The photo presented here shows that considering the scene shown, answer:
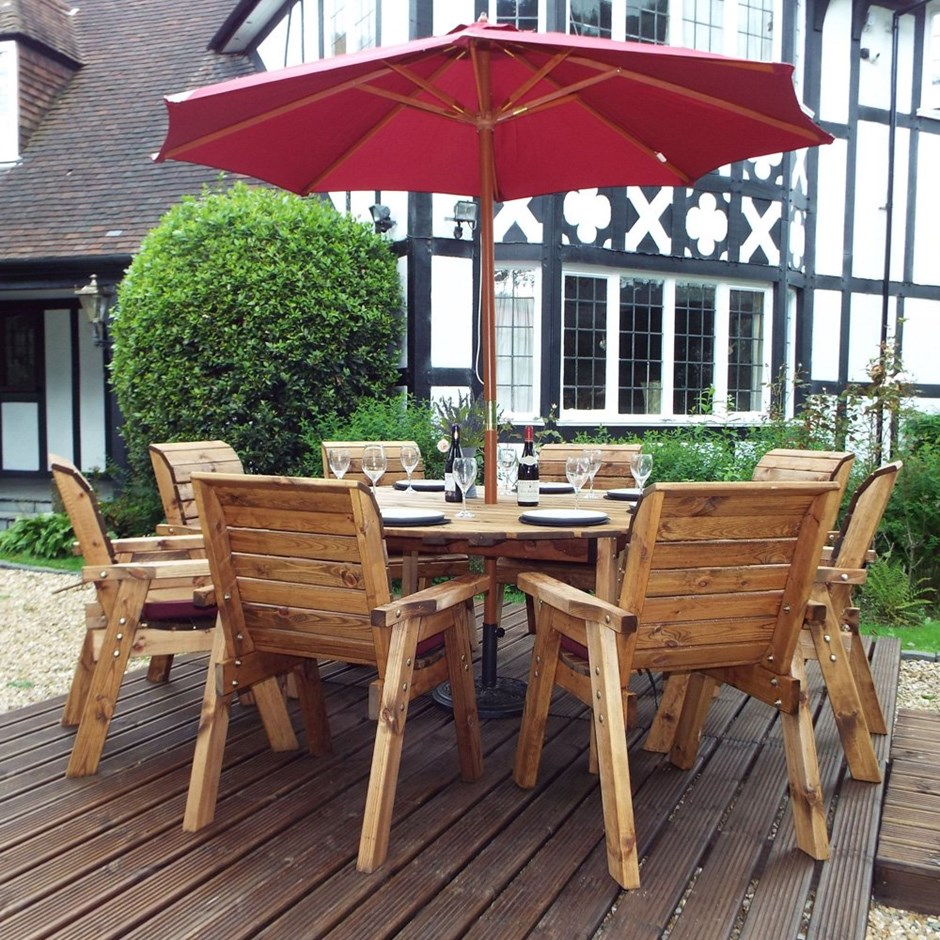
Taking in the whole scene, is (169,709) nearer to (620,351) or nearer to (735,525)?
(735,525)

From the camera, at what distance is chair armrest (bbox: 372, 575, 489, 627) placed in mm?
2199

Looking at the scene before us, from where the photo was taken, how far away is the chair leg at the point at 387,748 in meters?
2.17

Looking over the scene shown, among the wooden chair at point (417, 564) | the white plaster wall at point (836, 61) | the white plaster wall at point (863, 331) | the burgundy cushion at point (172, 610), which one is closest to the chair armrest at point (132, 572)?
the burgundy cushion at point (172, 610)

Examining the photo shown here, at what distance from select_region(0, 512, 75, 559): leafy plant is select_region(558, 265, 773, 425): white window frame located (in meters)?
4.47

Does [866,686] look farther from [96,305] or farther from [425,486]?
[96,305]

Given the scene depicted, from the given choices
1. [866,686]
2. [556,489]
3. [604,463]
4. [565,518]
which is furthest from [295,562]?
[604,463]

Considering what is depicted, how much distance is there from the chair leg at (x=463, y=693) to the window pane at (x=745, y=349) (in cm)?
669

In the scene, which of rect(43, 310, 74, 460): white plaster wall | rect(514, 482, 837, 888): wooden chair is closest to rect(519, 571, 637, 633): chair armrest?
rect(514, 482, 837, 888): wooden chair

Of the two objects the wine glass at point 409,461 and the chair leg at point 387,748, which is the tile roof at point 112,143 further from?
the chair leg at point 387,748

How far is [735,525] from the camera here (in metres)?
2.24

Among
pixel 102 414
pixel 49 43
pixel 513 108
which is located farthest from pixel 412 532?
pixel 49 43

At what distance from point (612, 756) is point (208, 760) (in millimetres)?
1077

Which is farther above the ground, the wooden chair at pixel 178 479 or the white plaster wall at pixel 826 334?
the white plaster wall at pixel 826 334

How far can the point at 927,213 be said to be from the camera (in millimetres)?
10211
